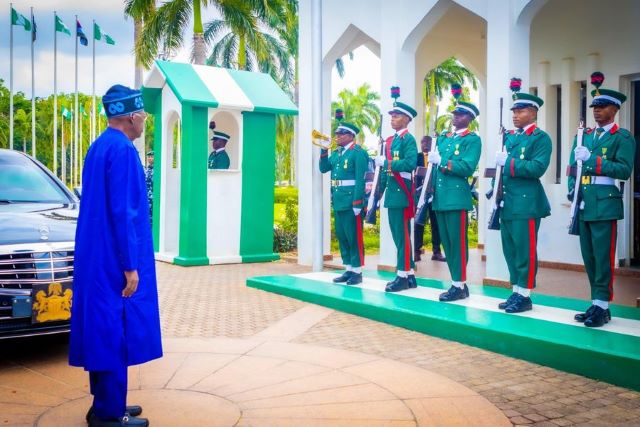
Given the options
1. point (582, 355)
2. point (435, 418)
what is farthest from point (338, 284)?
point (435, 418)

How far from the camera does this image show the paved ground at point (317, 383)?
14.3ft

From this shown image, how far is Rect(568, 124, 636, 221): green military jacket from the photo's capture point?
592 cm

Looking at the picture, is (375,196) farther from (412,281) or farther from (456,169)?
(456,169)

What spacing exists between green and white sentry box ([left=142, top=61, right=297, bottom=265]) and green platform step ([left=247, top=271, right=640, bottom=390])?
3.76m

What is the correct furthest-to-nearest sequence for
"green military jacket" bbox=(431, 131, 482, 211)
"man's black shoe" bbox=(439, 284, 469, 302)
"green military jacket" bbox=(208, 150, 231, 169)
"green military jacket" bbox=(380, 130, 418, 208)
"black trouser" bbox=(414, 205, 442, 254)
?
"green military jacket" bbox=(208, 150, 231, 169) → "black trouser" bbox=(414, 205, 442, 254) → "green military jacket" bbox=(380, 130, 418, 208) → "man's black shoe" bbox=(439, 284, 469, 302) → "green military jacket" bbox=(431, 131, 482, 211)

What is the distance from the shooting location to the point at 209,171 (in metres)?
12.6

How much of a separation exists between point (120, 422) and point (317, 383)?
155 centimetres

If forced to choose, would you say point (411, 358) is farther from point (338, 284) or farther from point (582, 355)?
point (338, 284)

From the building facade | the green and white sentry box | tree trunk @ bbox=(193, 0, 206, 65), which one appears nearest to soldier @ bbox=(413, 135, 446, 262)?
the building facade

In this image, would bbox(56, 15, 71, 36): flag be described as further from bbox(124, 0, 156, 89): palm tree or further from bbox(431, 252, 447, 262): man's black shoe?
bbox(431, 252, 447, 262): man's black shoe

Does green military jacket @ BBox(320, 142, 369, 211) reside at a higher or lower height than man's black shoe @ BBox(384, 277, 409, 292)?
higher

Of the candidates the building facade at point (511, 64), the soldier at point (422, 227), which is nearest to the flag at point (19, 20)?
the building facade at point (511, 64)

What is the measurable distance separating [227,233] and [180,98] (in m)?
2.60

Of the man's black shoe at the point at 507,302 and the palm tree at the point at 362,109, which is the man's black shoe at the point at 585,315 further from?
the palm tree at the point at 362,109
